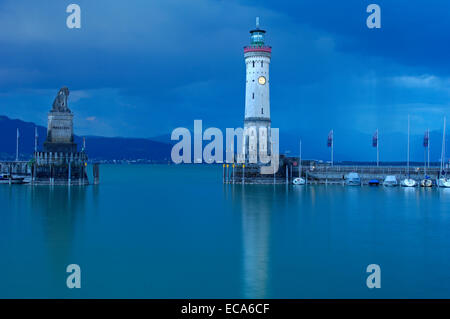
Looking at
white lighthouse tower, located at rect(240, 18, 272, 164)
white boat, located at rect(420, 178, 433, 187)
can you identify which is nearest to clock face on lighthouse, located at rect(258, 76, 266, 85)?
white lighthouse tower, located at rect(240, 18, 272, 164)

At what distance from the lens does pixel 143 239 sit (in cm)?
3631

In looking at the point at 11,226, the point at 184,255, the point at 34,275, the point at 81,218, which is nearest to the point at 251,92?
the point at 81,218

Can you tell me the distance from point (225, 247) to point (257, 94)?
158ft

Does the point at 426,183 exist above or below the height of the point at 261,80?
below

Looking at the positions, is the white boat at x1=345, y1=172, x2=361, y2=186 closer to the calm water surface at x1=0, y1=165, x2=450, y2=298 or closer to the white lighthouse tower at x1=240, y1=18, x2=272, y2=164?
the white lighthouse tower at x1=240, y1=18, x2=272, y2=164

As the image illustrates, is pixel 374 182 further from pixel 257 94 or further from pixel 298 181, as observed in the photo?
pixel 257 94

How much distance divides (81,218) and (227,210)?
14.3 metres

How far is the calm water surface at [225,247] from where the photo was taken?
80.5 ft

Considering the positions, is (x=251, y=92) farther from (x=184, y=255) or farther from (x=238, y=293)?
(x=238, y=293)

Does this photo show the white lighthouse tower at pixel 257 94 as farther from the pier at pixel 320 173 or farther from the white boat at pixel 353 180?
the white boat at pixel 353 180

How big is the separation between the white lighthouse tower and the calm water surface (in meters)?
21.2

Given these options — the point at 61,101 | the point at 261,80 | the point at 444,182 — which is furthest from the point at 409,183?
the point at 61,101

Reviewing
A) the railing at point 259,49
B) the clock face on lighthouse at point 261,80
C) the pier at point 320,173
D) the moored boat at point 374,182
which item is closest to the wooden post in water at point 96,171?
the pier at point 320,173

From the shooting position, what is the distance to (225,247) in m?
33.8
